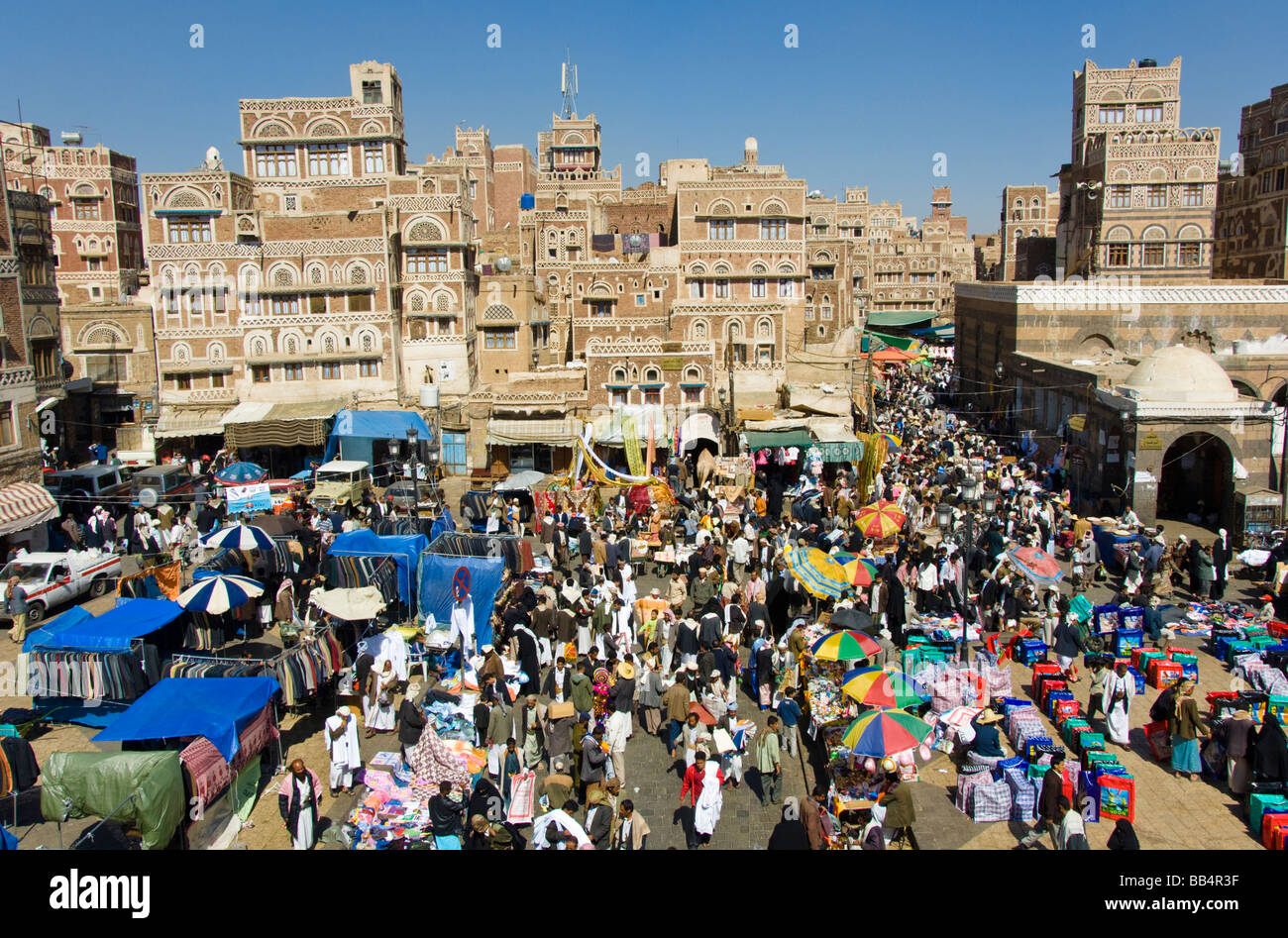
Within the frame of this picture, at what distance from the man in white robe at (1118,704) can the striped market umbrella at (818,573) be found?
14.6 feet

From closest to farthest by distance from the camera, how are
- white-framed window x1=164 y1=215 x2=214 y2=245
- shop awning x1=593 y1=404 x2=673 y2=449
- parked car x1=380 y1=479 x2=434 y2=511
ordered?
1. parked car x1=380 y1=479 x2=434 y2=511
2. shop awning x1=593 y1=404 x2=673 y2=449
3. white-framed window x1=164 y1=215 x2=214 y2=245

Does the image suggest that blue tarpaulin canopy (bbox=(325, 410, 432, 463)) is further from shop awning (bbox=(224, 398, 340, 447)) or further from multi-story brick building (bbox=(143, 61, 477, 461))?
multi-story brick building (bbox=(143, 61, 477, 461))

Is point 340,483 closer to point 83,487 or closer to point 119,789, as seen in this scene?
point 83,487

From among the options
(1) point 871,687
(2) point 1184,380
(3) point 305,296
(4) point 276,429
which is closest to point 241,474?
(4) point 276,429

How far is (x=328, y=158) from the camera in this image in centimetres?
4306

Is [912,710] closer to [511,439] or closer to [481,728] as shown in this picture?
[481,728]

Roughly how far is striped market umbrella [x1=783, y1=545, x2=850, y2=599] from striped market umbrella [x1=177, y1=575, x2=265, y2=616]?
9.80 meters

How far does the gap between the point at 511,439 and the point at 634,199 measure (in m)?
42.9

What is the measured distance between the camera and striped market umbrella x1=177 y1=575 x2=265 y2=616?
1614cm

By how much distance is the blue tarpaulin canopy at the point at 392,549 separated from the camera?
18.5 m

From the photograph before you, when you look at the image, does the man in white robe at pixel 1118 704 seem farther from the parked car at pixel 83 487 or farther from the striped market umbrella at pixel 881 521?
the parked car at pixel 83 487

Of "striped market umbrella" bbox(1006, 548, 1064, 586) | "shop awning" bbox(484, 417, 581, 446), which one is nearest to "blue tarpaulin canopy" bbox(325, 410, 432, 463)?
"shop awning" bbox(484, 417, 581, 446)

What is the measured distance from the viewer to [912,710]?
14414 mm
